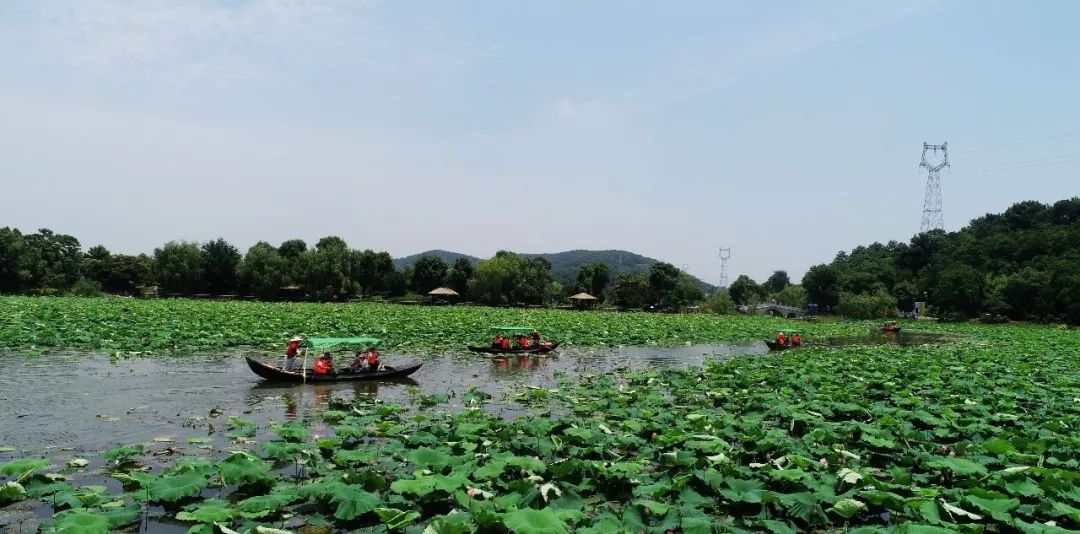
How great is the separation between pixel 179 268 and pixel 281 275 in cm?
991

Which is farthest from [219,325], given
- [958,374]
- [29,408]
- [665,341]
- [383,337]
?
[958,374]

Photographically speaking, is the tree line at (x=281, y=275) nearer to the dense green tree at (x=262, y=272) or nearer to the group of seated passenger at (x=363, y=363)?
the dense green tree at (x=262, y=272)

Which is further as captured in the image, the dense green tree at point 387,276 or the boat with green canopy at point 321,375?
the dense green tree at point 387,276

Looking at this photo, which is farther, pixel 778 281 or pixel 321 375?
pixel 778 281

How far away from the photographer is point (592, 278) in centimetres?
8344

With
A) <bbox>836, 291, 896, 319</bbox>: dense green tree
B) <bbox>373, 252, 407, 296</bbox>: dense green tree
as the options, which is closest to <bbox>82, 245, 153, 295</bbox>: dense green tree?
<bbox>373, 252, 407, 296</bbox>: dense green tree

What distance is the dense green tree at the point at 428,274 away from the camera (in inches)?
2953

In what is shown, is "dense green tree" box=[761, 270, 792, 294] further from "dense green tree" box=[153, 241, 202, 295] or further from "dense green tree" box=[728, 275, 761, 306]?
"dense green tree" box=[153, 241, 202, 295]

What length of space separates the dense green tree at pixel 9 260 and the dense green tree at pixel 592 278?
2206 inches

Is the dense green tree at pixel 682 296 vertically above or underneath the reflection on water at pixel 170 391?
above

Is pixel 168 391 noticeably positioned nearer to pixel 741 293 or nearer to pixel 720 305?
pixel 720 305

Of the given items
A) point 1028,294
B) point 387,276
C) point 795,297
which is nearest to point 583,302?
point 387,276

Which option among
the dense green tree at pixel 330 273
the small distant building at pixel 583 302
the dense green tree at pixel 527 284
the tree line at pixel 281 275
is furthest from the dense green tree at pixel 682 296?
the dense green tree at pixel 330 273

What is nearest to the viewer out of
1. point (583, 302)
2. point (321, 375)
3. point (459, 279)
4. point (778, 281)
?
point (321, 375)
